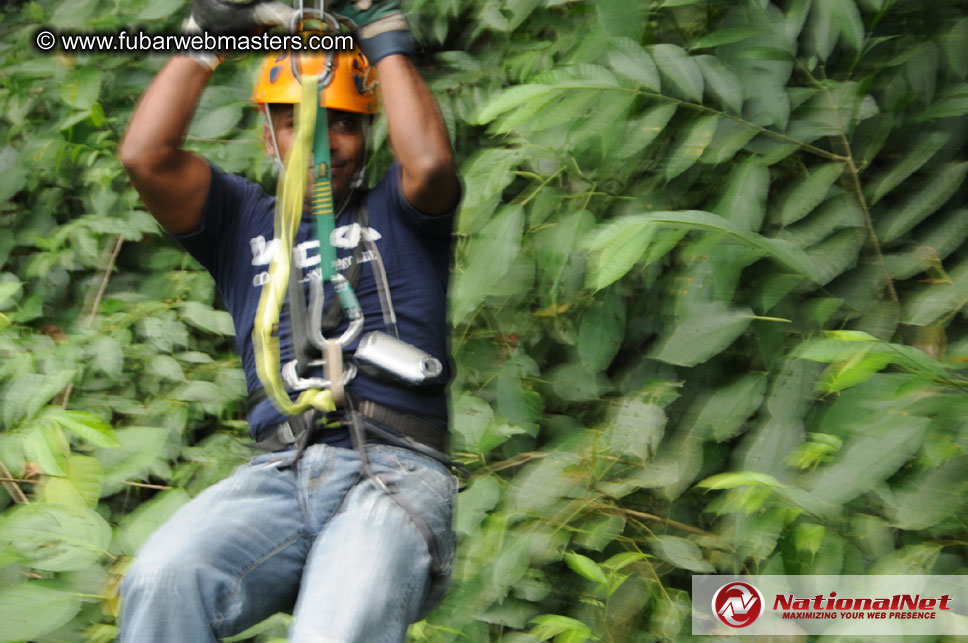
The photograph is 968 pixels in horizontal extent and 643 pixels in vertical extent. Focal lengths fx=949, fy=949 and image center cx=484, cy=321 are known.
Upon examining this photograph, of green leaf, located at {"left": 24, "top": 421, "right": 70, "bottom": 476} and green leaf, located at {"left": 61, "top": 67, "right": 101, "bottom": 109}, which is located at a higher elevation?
green leaf, located at {"left": 61, "top": 67, "right": 101, "bottom": 109}

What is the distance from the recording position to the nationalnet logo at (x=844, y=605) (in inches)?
61.6

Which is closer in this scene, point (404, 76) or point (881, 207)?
point (404, 76)

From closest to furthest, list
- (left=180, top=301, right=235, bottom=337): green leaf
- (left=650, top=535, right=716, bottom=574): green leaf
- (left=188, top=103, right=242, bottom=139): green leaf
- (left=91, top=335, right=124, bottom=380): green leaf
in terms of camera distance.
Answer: (left=650, top=535, right=716, bottom=574): green leaf < (left=188, top=103, right=242, bottom=139): green leaf < (left=91, top=335, right=124, bottom=380): green leaf < (left=180, top=301, right=235, bottom=337): green leaf

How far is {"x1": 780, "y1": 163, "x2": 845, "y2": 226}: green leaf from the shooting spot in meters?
2.01

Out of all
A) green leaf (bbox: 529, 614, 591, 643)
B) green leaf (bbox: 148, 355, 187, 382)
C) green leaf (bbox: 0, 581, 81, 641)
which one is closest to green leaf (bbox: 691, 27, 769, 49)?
green leaf (bbox: 529, 614, 591, 643)

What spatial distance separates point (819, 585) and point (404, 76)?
3.83 feet

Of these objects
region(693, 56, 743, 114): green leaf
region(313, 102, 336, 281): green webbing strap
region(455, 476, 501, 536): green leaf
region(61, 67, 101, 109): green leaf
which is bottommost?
region(455, 476, 501, 536): green leaf

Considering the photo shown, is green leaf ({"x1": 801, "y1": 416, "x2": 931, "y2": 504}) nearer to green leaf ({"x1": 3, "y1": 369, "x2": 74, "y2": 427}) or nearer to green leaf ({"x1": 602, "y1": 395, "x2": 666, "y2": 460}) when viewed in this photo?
green leaf ({"x1": 602, "y1": 395, "x2": 666, "y2": 460})

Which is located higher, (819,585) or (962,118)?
(962,118)

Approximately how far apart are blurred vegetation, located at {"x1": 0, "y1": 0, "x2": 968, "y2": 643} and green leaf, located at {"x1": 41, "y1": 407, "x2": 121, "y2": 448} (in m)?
0.01

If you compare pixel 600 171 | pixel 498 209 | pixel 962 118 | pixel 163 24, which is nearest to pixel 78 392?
pixel 163 24

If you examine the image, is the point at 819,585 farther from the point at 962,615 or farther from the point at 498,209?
the point at 498,209

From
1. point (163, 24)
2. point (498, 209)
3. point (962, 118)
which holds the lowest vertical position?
point (498, 209)

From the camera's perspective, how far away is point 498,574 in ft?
7.36
